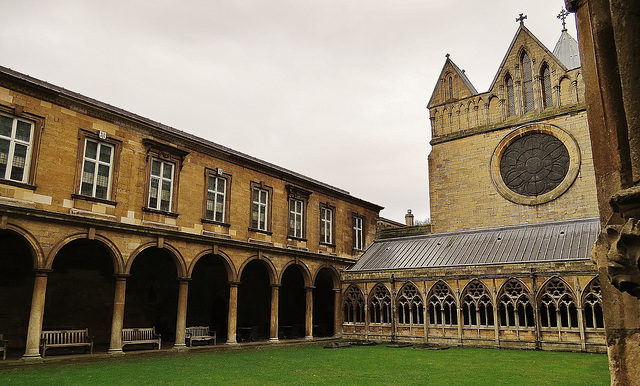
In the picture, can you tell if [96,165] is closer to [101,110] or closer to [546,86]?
[101,110]

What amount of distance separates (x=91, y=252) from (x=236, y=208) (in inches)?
222

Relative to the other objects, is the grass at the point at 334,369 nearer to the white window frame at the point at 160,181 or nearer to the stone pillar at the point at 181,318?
the stone pillar at the point at 181,318

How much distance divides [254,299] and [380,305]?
6877 mm

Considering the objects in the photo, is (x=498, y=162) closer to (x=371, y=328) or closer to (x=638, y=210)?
(x=371, y=328)

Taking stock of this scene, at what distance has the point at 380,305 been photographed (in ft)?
68.3

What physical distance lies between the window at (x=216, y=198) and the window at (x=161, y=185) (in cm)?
164

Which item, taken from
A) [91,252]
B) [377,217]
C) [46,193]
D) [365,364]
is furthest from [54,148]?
[377,217]

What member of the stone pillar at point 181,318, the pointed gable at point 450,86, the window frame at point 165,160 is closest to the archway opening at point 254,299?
the stone pillar at point 181,318

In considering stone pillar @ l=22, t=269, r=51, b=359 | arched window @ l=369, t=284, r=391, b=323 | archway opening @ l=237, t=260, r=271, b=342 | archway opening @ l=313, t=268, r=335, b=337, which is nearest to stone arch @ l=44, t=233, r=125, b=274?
stone pillar @ l=22, t=269, r=51, b=359

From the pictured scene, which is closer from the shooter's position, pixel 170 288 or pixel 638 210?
pixel 638 210

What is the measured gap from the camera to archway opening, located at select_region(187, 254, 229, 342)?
73.4 ft

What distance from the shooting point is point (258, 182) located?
20.7 metres

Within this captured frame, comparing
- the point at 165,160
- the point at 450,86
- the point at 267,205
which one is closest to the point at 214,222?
the point at 165,160

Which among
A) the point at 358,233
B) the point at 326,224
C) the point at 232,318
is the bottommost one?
the point at 232,318
